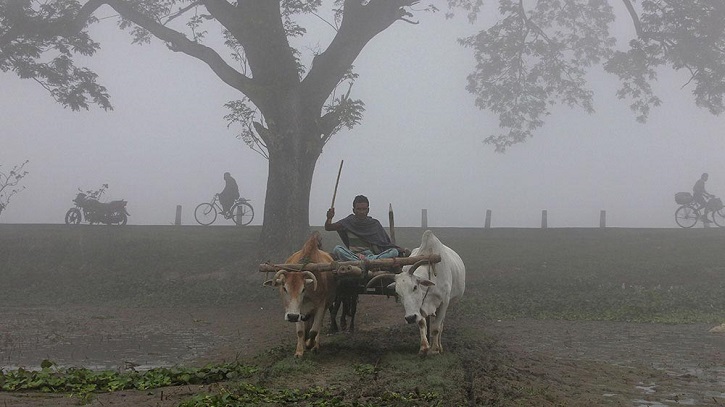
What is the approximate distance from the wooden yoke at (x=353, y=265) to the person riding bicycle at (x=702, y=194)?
22705mm

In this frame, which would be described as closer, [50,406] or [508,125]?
[50,406]

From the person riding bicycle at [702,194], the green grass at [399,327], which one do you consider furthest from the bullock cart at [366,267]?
the person riding bicycle at [702,194]

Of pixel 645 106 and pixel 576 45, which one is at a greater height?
pixel 576 45

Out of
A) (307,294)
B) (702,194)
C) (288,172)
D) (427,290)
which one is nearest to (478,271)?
(288,172)

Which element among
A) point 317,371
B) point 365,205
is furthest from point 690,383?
point 365,205

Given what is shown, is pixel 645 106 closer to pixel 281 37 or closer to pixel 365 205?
pixel 281 37

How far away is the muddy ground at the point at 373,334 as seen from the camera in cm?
823

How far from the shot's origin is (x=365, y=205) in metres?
11.8

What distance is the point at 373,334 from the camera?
11977mm

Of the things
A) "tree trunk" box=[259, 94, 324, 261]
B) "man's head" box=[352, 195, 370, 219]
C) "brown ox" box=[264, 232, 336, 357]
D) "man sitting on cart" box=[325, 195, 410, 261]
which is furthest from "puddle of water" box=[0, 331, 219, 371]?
"tree trunk" box=[259, 94, 324, 261]

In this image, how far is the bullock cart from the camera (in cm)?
982

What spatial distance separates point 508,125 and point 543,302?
47.6ft

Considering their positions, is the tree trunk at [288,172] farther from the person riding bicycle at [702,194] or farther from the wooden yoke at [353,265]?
the person riding bicycle at [702,194]

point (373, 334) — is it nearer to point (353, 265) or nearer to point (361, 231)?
point (361, 231)
